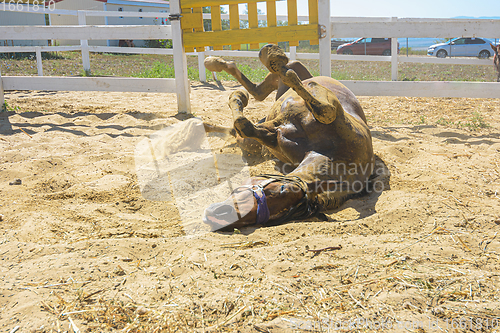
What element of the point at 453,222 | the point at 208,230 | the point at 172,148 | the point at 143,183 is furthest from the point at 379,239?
the point at 172,148

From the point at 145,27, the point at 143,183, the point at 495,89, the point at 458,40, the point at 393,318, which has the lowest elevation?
the point at 393,318

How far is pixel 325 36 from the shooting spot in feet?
14.9

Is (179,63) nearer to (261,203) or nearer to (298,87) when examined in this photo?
(298,87)

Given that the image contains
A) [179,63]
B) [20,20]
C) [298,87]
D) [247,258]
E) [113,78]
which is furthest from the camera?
[20,20]

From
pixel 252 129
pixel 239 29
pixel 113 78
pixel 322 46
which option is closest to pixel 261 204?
pixel 252 129

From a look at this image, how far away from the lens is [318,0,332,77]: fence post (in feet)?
14.7

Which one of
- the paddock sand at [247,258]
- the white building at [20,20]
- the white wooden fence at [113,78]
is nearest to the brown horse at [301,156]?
the paddock sand at [247,258]

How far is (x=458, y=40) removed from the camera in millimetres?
21438

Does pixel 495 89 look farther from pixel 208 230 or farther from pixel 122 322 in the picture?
pixel 122 322

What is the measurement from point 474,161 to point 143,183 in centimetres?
278

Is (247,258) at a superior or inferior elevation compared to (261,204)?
inferior

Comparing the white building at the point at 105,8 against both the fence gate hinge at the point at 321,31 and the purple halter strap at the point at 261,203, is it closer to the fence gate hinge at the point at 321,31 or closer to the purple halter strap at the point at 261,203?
the fence gate hinge at the point at 321,31

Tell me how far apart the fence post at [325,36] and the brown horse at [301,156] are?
5.23 ft

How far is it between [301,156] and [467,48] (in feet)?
77.4
